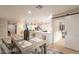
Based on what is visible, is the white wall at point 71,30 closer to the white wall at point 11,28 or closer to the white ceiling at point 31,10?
the white ceiling at point 31,10

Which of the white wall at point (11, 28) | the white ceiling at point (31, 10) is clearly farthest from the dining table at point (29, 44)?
the white ceiling at point (31, 10)

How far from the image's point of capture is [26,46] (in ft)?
6.95

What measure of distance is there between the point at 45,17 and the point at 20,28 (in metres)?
0.55

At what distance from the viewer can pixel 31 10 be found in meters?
2.09

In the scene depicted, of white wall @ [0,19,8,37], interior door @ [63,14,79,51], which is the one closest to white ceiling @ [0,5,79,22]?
white wall @ [0,19,8,37]

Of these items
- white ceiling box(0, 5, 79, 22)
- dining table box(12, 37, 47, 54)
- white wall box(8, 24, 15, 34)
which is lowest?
dining table box(12, 37, 47, 54)

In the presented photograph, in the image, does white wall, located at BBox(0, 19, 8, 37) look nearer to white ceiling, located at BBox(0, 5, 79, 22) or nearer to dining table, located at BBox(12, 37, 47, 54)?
white ceiling, located at BBox(0, 5, 79, 22)

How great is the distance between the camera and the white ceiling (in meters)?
2.05

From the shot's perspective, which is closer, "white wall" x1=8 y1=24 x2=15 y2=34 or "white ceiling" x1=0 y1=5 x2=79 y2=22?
"white ceiling" x1=0 y1=5 x2=79 y2=22

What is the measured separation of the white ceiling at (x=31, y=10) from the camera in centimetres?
205

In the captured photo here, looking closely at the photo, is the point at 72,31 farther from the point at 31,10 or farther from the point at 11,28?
the point at 11,28

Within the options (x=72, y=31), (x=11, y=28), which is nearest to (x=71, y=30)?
(x=72, y=31)

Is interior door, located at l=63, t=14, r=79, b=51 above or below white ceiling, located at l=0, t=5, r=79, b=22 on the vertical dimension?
below

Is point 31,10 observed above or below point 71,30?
above
